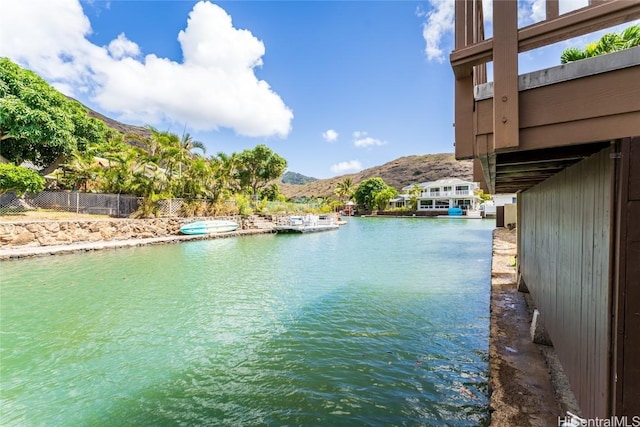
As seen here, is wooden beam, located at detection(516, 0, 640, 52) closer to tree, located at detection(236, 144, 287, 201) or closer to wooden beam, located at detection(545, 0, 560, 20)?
wooden beam, located at detection(545, 0, 560, 20)

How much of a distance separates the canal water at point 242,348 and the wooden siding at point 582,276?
1.24m

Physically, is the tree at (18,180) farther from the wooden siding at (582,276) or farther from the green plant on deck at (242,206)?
the wooden siding at (582,276)

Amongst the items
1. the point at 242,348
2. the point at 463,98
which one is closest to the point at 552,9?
the point at 463,98

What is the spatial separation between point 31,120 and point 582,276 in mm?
24260

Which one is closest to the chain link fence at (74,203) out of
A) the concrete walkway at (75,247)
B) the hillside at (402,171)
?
the concrete walkway at (75,247)

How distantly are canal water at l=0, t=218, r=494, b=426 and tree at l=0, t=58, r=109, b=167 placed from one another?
1162cm

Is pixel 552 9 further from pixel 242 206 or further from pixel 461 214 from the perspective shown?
pixel 461 214

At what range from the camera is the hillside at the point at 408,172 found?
97938 millimetres

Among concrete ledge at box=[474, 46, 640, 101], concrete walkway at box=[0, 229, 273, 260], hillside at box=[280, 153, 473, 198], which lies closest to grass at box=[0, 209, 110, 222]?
concrete walkway at box=[0, 229, 273, 260]

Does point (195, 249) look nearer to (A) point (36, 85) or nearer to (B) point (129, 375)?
(B) point (129, 375)

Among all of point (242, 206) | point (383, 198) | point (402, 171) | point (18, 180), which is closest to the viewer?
point (18, 180)

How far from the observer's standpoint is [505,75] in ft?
5.78

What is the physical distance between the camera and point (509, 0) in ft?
5.86

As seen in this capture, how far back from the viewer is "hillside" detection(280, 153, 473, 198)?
9794cm
